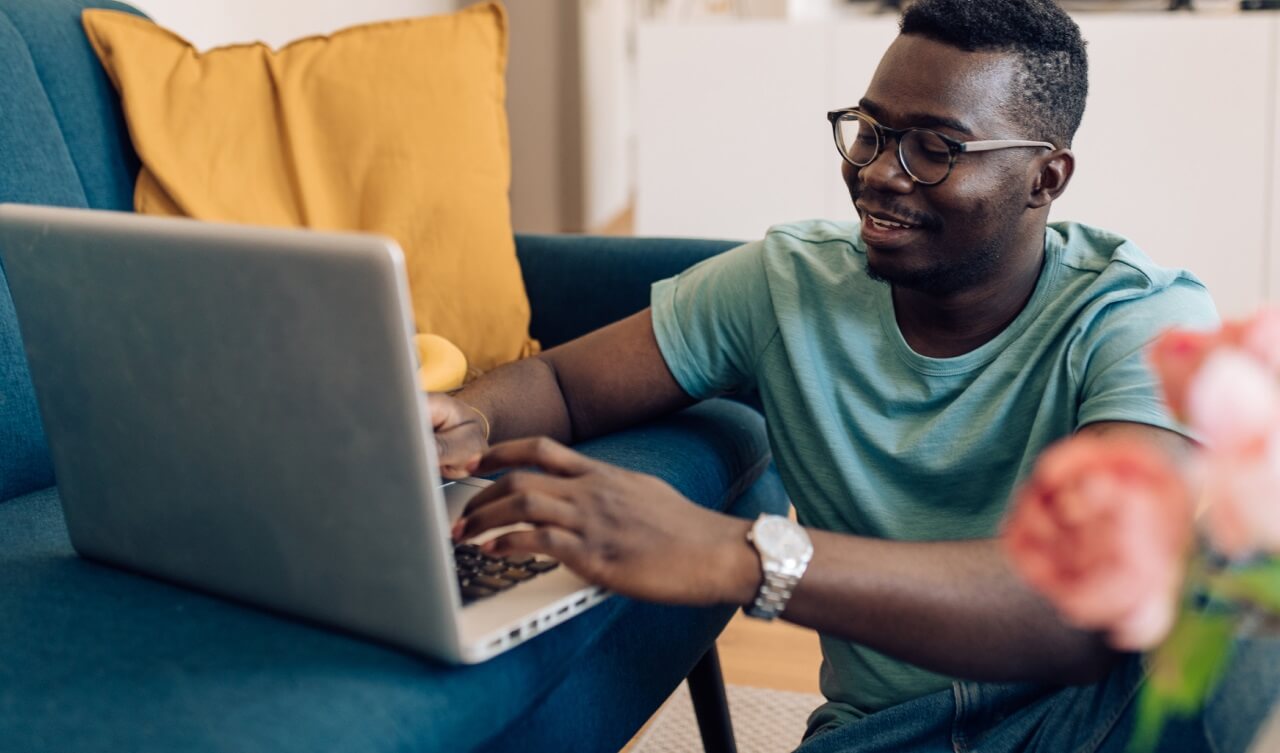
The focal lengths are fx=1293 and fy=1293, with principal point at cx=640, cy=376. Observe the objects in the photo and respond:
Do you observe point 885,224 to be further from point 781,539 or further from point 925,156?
point 781,539

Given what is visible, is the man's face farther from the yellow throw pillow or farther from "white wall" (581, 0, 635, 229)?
"white wall" (581, 0, 635, 229)

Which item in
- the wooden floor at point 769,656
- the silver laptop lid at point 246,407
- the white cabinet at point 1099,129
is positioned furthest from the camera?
the white cabinet at point 1099,129

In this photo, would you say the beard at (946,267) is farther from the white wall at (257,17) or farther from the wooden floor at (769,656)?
the white wall at (257,17)

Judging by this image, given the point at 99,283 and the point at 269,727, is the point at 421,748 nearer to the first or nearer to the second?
the point at 269,727

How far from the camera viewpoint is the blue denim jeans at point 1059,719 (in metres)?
0.83

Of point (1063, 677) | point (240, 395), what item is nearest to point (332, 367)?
point (240, 395)

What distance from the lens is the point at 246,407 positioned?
2.68 feet

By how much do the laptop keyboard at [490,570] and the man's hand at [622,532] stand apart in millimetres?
23

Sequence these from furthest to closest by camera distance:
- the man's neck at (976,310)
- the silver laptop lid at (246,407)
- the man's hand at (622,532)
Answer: the man's neck at (976,310)
the man's hand at (622,532)
the silver laptop lid at (246,407)

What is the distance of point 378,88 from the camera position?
1705 millimetres

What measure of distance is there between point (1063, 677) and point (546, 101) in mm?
3347

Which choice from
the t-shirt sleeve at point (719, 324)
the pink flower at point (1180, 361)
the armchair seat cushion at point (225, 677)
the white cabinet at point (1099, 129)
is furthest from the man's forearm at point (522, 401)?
the white cabinet at point (1099, 129)

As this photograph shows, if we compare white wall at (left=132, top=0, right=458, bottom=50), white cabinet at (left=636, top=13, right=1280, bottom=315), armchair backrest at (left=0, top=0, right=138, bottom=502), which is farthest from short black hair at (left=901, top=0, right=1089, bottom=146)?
white cabinet at (left=636, top=13, right=1280, bottom=315)

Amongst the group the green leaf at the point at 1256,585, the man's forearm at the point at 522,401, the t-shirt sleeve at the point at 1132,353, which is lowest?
the man's forearm at the point at 522,401
